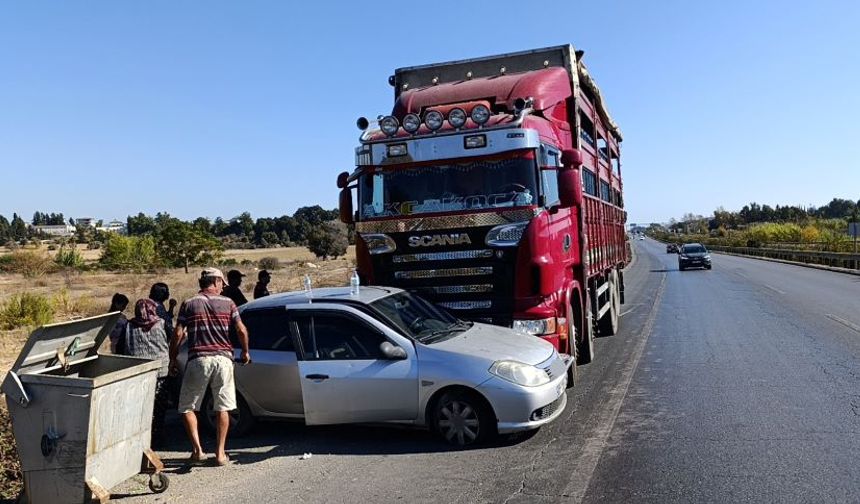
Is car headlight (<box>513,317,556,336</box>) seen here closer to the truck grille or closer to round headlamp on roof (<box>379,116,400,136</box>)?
the truck grille

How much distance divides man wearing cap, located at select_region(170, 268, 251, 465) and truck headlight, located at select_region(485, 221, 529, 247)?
3.04 meters

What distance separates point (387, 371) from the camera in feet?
21.1

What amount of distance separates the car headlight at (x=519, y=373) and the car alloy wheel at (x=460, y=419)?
0.36 metres

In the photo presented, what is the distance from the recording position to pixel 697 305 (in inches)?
736

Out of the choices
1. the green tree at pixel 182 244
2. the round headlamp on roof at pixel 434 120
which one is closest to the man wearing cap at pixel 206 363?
the round headlamp on roof at pixel 434 120

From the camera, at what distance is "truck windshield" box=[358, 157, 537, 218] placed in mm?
8023

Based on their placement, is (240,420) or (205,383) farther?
(240,420)

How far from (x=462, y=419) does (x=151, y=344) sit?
11.2 ft

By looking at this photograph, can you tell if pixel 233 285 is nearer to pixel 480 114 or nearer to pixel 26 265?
pixel 480 114

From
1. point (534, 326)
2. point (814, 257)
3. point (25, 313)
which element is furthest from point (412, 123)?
point (814, 257)

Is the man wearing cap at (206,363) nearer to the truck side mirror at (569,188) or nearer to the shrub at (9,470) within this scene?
the shrub at (9,470)

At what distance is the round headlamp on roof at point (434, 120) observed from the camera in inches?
325

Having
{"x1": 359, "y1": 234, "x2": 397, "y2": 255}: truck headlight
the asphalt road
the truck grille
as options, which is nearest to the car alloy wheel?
the asphalt road

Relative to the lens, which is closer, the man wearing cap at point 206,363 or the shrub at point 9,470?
the shrub at point 9,470
